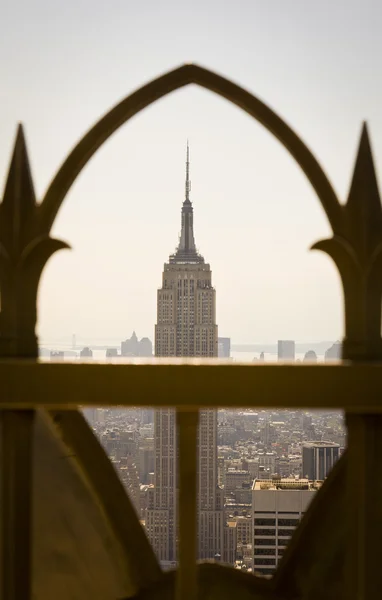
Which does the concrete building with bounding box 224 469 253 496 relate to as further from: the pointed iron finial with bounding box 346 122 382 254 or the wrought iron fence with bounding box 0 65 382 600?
the pointed iron finial with bounding box 346 122 382 254

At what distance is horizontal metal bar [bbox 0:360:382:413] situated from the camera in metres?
1.03

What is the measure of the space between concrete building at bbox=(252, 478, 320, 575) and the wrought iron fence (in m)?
2.23

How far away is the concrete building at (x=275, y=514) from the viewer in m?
5.47

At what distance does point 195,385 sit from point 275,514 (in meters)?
8.87

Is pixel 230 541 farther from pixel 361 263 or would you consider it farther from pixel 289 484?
pixel 361 263

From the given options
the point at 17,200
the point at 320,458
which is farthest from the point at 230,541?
the point at 17,200

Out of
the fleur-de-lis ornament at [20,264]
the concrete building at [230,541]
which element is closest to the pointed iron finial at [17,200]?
the fleur-de-lis ornament at [20,264]

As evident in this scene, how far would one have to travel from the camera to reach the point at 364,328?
1.05 meters

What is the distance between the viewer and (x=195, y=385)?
40.6 inches

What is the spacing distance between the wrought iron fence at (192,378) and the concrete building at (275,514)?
2233 millimetres

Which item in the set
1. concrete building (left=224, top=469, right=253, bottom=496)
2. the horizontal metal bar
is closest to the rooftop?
concrete building (left=224, top=469, right=253, bottom=496)

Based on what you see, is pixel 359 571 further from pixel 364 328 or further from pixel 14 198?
pixel 14 198

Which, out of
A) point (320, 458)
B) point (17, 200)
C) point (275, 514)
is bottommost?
point (275, 514)

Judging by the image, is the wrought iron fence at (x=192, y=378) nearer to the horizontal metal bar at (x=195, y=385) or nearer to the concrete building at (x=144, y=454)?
the horizontal metal bar at (x=195, y=385)
